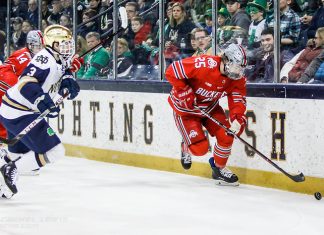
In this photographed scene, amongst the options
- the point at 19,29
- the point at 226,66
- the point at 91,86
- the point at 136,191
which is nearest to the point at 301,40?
the point at 226,66

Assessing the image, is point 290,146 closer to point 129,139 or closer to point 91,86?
point 129,139

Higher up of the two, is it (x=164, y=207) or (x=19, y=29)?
(x=19, y=29)

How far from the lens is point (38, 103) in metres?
5.18

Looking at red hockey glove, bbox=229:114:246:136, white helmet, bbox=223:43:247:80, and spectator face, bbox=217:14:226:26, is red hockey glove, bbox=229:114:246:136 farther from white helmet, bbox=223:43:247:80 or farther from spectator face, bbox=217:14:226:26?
spectator face, bbox=217:14:226:26

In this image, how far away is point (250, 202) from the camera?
510 cm

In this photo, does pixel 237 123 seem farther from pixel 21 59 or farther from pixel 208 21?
pixel 21 59

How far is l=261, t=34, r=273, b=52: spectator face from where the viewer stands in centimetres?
581

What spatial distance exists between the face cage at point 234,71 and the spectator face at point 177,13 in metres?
1.19

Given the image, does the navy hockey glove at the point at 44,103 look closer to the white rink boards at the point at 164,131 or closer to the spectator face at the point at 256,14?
the white rink boards at the point at 164,131

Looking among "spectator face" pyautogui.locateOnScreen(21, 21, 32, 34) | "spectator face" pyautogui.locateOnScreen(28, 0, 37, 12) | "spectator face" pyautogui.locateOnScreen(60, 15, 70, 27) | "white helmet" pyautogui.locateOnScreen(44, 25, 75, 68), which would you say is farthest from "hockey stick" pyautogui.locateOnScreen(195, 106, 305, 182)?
"spectator face" pyautogui.locateOnScreen(21, 21, 32, 34)

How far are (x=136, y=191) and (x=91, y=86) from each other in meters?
2.30

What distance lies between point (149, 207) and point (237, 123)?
1.00 m

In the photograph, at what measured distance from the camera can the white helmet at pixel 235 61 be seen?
5.55m

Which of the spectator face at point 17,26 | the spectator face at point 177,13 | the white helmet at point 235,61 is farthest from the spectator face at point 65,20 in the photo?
the white helmet at point 235,61
